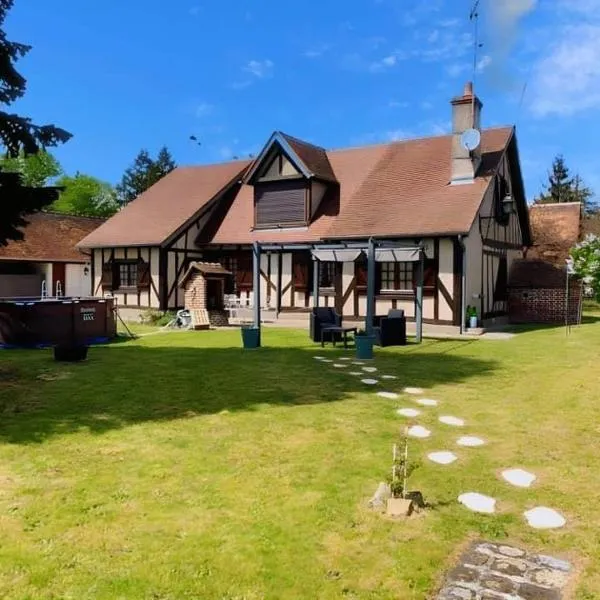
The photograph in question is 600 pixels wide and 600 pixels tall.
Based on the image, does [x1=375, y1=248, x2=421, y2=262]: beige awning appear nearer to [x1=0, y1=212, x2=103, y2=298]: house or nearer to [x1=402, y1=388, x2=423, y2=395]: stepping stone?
[x1=402, y1=388, x2=423, y2=395]: stepping stone

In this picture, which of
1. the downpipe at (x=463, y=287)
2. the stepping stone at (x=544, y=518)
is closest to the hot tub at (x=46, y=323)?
the downpipe at (x=463, y=287)

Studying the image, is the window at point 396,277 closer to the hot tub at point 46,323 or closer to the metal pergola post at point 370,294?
the metal pergola post at point 370,294

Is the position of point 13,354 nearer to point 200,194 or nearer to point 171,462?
point 171,462

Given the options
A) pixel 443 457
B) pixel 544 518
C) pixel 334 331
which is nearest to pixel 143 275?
pixel 334 331

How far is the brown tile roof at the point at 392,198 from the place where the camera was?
1725cm

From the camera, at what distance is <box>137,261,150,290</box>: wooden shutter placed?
879 inches

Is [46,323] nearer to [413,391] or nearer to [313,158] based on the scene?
[413,391]

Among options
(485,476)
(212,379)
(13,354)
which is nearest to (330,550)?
(485,476)

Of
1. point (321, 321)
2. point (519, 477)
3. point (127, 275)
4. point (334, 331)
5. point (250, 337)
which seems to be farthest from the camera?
point (127, 275)

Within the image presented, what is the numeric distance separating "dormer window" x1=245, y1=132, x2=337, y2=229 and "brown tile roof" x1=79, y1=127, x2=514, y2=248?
29 centimetres

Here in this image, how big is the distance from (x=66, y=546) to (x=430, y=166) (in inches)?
724

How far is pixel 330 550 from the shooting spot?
365 cm

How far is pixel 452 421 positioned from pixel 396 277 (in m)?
11.5

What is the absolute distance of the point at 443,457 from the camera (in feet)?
17.9
